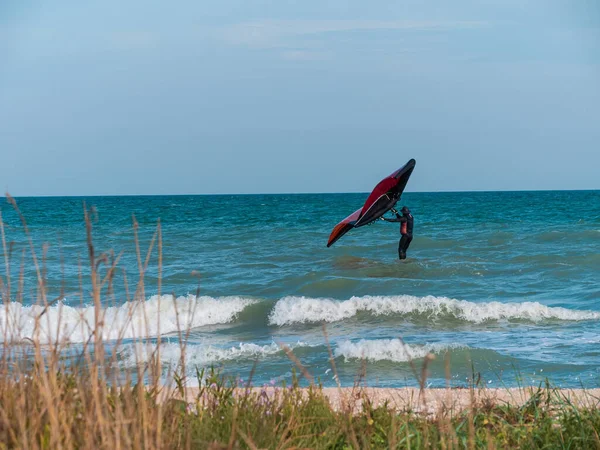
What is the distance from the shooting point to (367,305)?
37.9 ft

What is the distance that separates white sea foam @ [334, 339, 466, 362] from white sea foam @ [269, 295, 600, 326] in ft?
8.99

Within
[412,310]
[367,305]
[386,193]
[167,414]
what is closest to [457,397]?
[167,414]

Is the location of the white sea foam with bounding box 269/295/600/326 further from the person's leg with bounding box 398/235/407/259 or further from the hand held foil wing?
the person's leg with bounding box 398/235/407/259

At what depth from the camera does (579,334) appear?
28.5 feet

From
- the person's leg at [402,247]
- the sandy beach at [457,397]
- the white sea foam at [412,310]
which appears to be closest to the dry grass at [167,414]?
the sandy beach at [457,397]

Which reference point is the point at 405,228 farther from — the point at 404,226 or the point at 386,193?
the point at 386,193

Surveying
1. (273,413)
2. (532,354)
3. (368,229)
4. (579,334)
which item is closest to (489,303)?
(579,334)

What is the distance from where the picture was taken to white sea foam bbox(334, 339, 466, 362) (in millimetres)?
7473

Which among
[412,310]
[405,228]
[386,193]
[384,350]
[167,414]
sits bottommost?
[412,310]

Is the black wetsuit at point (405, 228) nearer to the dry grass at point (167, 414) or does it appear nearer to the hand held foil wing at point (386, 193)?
the hand held foil wing at point (386, 193)

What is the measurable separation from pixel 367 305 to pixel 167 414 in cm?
910

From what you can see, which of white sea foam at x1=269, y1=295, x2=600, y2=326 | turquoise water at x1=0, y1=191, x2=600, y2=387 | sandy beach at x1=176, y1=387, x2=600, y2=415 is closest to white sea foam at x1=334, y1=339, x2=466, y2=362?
turquoise water at x1=0, y1=191, x2=600, y2=387

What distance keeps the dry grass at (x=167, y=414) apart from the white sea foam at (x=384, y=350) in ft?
10.9

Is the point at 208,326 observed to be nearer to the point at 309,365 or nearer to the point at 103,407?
the point at 309,365
